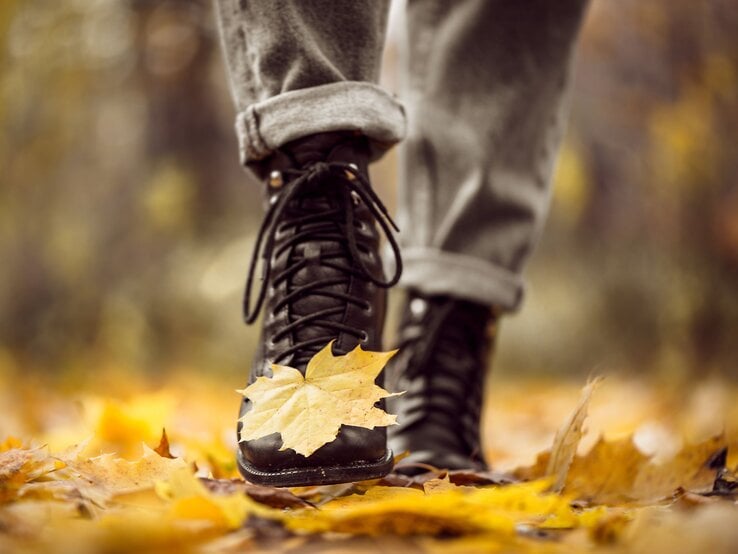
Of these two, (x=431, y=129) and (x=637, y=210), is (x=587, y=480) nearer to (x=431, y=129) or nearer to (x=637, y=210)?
(x=431, y=129)

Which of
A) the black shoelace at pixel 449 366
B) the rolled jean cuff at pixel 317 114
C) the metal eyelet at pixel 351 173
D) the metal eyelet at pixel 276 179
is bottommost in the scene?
the black shoelace at pixel 449 366

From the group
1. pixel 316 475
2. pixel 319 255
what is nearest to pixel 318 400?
pixel 316 475

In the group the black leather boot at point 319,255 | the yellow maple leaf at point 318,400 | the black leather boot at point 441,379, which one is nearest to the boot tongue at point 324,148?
the black leather boot at point 319,255

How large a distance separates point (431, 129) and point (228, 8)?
1.45 ft

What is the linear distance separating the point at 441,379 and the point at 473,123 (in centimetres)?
47

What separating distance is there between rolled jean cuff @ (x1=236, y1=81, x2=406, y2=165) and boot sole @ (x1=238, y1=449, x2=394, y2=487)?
0.43 m

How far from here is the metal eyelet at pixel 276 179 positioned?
98 centimetres

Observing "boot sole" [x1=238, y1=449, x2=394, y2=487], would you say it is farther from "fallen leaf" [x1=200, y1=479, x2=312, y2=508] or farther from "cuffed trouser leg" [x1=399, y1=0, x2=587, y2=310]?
→ "cuffed trouser leg" [x1=399, y1=0, x2=587, y2=310]

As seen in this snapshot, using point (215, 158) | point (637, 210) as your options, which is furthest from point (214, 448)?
point (215, 158)

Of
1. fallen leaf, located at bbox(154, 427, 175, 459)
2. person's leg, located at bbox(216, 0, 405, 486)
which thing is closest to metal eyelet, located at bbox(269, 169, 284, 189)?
person's leg, located at bbox(216, 0, 405, 486)

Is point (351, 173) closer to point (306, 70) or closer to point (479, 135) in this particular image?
point (306, 70)

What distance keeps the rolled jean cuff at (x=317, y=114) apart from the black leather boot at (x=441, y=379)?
0.41 metres

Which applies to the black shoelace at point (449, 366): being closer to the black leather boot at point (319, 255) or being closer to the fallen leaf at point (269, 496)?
the black leather boot at point (319, 255)

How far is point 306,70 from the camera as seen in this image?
92cm
